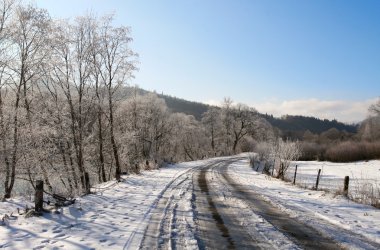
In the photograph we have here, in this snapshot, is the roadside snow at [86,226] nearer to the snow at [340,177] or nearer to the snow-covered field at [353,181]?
the snow-covered field at [353,181]

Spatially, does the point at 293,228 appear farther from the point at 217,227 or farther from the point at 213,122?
the point at 213,122

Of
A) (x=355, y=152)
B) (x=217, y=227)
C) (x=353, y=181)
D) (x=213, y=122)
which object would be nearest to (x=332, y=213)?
(x=217, y=227)

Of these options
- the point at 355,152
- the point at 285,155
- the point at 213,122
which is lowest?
the point at 285,155

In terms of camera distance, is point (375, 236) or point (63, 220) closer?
point (375, 236)

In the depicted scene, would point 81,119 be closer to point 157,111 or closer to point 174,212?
point 174,212

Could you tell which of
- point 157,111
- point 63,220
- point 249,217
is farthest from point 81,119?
point 157,111

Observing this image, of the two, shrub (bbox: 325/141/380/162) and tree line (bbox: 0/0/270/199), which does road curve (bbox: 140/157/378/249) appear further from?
shrub (bbox: 325/141/380/162)

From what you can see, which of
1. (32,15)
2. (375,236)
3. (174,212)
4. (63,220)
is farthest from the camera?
(32,15)

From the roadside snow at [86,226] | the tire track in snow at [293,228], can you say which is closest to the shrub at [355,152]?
the tire track in snow at [293,228]

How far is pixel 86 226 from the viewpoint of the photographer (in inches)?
382

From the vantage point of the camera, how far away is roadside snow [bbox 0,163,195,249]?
8.10 meters

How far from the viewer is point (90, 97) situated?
27359 millimetres

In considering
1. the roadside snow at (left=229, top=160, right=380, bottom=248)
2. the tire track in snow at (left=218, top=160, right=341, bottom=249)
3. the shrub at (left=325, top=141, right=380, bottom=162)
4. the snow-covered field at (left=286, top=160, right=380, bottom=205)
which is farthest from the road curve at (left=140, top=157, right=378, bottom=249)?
the shrub at (left=325, top=141, right=380, bottom=162)

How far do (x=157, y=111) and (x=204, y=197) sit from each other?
43.8 m
